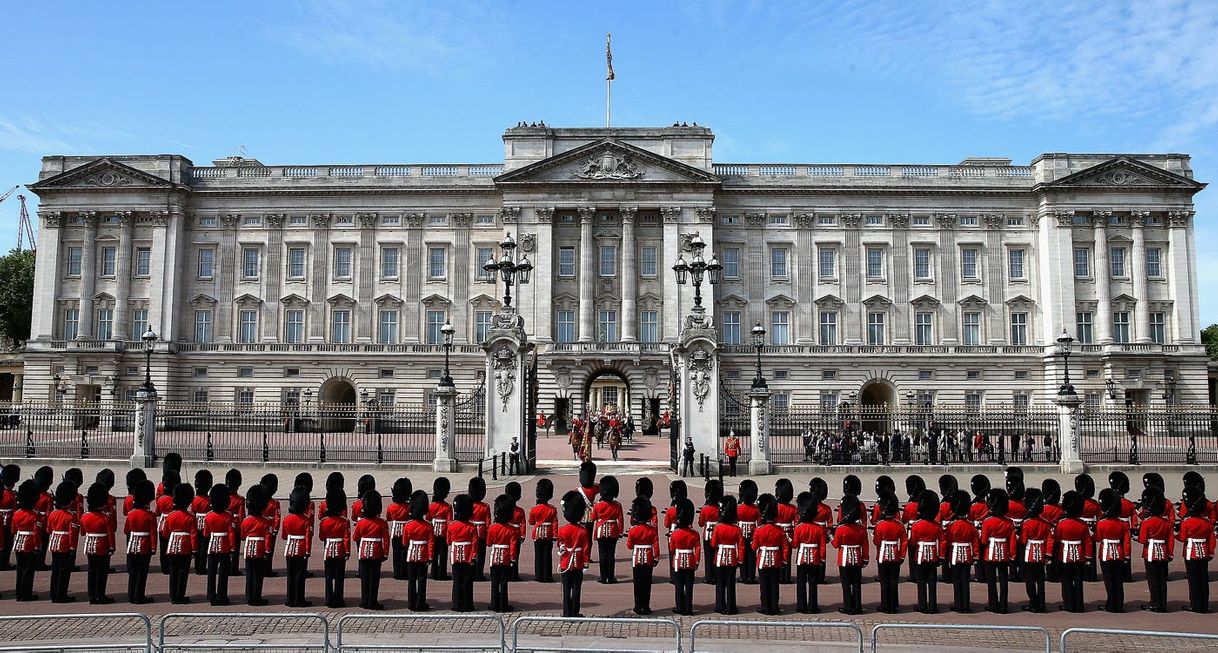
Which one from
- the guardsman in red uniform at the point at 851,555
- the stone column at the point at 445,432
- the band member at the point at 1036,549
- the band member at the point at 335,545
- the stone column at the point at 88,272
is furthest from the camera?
the stone column at the point at 88,272

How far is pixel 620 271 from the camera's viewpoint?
5356 centimetres

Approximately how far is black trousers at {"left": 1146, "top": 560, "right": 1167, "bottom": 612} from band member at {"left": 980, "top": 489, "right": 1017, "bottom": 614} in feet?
5.05

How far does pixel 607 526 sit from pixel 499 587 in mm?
1880

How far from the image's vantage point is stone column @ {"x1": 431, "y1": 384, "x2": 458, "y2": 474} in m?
26.0

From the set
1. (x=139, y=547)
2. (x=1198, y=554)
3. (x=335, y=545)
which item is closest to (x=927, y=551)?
(x=1198, y=554)

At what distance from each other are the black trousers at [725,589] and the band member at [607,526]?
1.73m

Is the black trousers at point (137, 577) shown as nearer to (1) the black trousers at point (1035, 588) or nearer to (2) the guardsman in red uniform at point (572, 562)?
(2) the guardsman in red uniform at point (572, 562)

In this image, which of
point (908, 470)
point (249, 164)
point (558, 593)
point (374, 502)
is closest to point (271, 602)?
point (374, 502)

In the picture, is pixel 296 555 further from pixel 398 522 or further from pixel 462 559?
pixel 462 559

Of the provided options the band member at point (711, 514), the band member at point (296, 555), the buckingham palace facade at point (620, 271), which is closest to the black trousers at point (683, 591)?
the band member at point (711, 514)

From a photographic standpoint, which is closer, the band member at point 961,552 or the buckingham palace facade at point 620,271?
the band member at point 961,552

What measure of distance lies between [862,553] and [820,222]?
46.4m

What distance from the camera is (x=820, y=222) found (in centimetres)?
5456

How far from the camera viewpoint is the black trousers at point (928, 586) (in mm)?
10297
